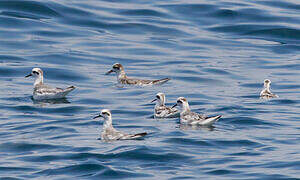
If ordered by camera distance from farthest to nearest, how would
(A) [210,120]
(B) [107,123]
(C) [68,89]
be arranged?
(C) [68,89], (A) [210,120], (B) [107,123]

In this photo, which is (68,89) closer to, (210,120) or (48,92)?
(48,92)

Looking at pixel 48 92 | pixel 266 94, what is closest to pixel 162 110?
pixel 266 94

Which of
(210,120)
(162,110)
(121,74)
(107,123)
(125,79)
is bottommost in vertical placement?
(107,123)

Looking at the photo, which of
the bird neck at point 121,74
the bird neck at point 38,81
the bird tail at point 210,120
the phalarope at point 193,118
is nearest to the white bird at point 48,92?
the bird neck at point 38,81

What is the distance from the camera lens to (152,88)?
2525 cm

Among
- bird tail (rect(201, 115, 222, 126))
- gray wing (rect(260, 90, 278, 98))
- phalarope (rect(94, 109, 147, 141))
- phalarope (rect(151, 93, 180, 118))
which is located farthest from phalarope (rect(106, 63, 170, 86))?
phalarope (rect(94, 109, 147, 141))

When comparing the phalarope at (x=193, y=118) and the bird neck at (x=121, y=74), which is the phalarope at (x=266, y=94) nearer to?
the phalarope at (x=193, y=118)

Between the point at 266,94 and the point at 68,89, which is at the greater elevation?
the point at 68,89

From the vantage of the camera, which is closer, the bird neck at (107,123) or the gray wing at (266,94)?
the bird neck at (107,123)

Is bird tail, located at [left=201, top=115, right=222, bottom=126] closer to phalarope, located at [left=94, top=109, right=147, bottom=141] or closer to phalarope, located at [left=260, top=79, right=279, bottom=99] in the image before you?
phalarope, located at [left=94, top=109, right=147, bottom=141]

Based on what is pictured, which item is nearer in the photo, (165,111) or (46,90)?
→ (165,111)

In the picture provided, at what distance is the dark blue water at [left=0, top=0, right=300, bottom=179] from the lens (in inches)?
617

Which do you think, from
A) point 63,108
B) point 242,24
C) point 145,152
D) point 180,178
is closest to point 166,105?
point 63,108

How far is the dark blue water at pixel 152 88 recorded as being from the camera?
1566 cm
